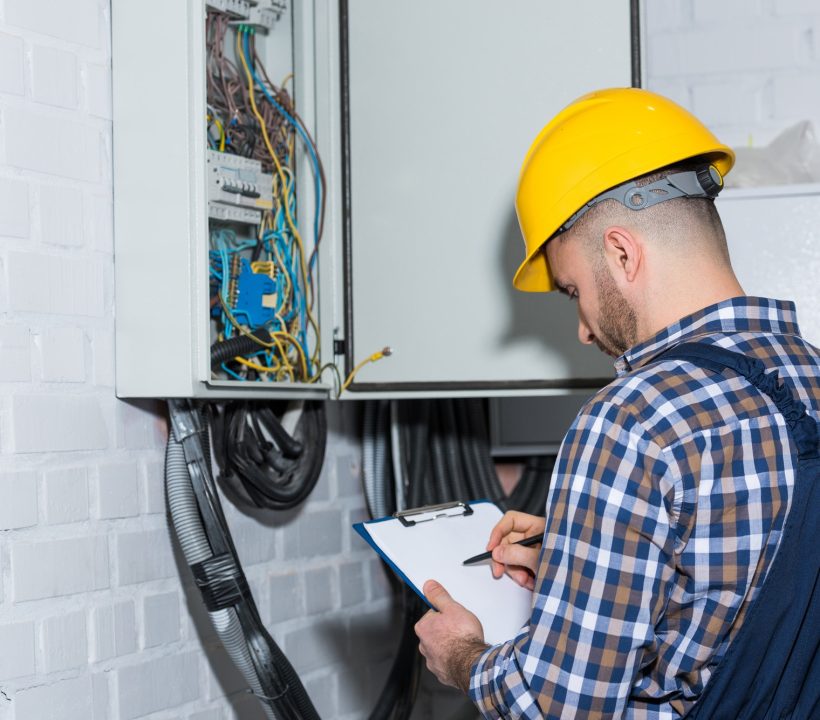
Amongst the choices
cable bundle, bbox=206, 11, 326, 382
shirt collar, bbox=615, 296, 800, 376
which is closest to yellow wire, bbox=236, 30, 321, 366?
cable bundle, bbox=206, 11, 326, 382

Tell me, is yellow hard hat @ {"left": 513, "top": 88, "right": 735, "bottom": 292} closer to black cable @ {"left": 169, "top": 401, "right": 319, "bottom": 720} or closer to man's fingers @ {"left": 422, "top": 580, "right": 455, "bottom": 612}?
man's fingers @ {"left": 422, "top": 580, "right": 455, "bottom": 612}

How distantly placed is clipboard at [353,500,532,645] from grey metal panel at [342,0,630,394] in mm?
381

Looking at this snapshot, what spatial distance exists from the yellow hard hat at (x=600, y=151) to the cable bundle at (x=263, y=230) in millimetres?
601

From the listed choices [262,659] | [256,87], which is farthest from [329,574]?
[256,87]

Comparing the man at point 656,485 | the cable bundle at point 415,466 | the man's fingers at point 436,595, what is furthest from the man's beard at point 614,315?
the cable bundle at point 415,466

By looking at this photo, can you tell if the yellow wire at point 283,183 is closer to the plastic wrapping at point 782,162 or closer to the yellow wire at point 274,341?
the yellow wire at point 274,341

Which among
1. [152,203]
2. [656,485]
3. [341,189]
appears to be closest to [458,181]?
[341,189]

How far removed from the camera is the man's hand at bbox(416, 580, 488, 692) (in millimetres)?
1157

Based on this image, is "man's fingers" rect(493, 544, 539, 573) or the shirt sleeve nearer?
the shirt sleeve

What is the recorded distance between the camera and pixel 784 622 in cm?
97

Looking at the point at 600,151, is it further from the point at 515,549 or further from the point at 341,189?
the point at 341,189

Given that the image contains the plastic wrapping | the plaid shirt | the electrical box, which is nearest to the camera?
the plaid shirt

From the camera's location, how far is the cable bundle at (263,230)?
1.69 meters

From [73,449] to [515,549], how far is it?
664 millimetres
